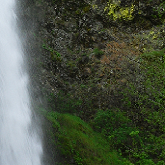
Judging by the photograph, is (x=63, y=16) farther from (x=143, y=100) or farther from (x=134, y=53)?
(x=143, y=100)

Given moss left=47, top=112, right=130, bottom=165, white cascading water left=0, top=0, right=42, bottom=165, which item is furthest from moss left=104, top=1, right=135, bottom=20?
moss left=47, top=112, right=130, bottom=165

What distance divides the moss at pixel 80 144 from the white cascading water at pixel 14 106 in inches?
34.8

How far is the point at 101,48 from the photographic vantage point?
899cm

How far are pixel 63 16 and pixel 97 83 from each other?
13.2 feet

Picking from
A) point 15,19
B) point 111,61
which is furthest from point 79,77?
point 15,19

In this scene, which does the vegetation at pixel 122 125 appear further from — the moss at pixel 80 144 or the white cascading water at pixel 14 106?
the white cascading water at pixel 14 106

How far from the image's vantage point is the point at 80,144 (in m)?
6.63

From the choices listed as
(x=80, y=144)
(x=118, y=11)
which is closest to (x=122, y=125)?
(x=80, y=144)

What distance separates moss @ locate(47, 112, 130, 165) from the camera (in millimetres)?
6336

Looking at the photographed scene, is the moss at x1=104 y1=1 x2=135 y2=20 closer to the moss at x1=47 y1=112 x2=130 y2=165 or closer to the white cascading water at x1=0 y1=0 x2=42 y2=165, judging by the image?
the white cascading water at x1=0 y1=0 x2=42 y2=165

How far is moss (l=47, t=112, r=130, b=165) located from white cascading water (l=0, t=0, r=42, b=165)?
883 mm

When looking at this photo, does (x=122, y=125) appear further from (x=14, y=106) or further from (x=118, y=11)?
(x=118, y=11)

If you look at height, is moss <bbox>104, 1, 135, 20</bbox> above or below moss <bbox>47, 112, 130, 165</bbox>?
above

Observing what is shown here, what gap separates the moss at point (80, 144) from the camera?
6.34 metres
